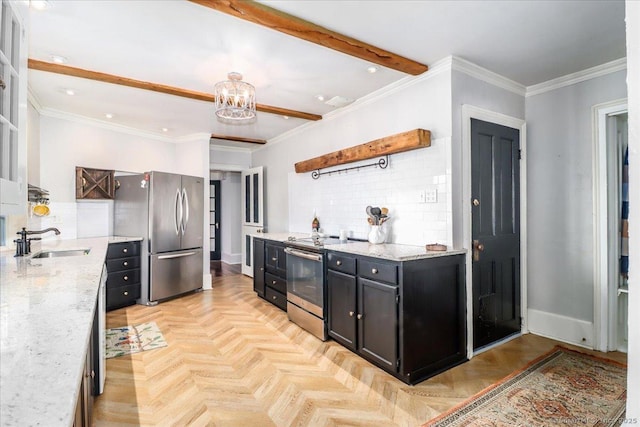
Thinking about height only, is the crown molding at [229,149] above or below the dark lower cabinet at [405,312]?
above

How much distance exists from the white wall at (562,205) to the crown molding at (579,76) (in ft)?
0.11

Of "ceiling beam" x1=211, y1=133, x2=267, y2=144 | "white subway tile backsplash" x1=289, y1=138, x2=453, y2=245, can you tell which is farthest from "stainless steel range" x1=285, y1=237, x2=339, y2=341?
"ceiling beam" x1=211, y1=133, x2=267, y2=144

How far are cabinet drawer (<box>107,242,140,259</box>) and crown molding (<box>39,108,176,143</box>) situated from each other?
170cm

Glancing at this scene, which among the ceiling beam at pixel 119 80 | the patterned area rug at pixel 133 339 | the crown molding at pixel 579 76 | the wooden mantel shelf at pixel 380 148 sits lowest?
the patterned area rug at pixel 133 339

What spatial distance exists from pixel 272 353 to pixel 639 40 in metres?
2.85

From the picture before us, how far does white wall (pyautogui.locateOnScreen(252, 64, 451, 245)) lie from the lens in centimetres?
271

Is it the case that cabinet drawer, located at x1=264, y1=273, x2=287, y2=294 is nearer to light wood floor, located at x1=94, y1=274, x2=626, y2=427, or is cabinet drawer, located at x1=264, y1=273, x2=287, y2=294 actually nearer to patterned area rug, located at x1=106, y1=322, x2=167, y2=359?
light wood floor, located at x1=94, y1=274, x2=626, y2=427

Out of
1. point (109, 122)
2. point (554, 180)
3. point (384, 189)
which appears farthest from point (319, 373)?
point (109, 122)

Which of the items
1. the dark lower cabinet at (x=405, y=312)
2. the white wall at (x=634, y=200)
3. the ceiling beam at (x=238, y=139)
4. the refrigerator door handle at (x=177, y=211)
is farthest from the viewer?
the ceiling beam at (x=238, y=139)

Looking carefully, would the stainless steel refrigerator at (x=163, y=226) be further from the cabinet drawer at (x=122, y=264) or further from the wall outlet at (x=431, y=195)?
the wall outlet at (x=431, y=195)

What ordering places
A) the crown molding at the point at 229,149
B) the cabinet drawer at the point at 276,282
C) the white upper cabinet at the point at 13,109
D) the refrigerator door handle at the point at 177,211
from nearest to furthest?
the white upper cabinet at the point at 13,109
the cabinet drawer at the point at 276,282
the refrigerator door handle at the point at 177,211
the crown molding at the point at 229,149

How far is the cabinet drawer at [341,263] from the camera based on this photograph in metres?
2.68

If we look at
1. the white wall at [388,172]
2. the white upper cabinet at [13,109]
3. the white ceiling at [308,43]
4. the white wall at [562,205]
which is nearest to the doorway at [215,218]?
the white wall at [388,172]

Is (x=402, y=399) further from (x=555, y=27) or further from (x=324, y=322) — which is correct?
(x=555, y=27)
